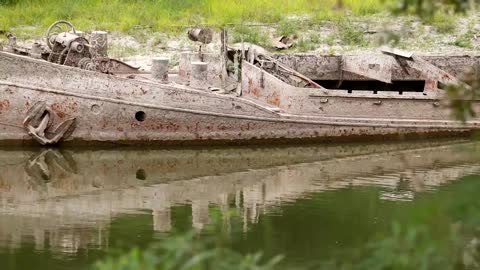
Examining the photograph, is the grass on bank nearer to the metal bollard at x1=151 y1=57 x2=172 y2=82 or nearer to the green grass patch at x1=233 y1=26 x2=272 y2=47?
the green grass patch at x1=233 y1=26 x2=272 y2=47

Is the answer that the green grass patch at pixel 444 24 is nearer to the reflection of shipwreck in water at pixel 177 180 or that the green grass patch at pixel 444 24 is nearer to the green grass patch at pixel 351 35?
the green grass patch at pixel 351 35

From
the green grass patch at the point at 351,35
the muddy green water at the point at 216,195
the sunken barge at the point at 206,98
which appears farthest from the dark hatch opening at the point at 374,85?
the green grass patch at the point at 351,35

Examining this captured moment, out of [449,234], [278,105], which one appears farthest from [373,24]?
[449,234]

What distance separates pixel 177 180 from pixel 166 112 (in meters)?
2.16

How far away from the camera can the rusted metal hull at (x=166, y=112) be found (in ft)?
56.1

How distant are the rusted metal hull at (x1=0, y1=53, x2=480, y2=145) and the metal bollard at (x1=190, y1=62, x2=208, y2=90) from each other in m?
0.26

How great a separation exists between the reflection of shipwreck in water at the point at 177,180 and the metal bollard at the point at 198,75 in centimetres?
106

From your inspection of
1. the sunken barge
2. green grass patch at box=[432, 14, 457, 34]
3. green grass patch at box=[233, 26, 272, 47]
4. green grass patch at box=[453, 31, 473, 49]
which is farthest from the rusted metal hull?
green grass patch at box=[432, 14, 457, 34]

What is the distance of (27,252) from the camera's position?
37.0ft

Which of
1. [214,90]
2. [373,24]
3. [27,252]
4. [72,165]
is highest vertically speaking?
[373,24]

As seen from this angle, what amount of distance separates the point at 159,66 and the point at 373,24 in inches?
292

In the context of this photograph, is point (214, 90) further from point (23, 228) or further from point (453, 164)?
point (23, 228)

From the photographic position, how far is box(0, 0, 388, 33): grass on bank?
23.5m

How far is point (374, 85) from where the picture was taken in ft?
66.0
